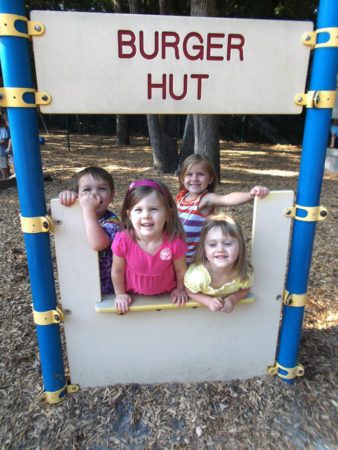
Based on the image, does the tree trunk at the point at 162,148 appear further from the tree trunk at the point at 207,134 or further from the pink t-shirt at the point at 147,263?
the pink t-shirt at the point at 147,263

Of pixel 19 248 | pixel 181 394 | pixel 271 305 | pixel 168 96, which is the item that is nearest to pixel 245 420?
pixel 181 394

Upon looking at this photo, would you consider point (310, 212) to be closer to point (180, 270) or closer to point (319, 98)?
point (319, 98)

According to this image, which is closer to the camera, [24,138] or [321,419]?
[24,138]

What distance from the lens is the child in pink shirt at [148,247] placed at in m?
1.74

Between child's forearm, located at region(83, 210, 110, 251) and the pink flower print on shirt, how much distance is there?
0.89ft

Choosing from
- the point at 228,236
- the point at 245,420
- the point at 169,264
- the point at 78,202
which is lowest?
the point at 245,420

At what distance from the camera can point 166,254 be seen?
1.84 meters

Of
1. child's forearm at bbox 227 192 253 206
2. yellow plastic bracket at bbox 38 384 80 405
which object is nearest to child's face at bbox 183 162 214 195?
child's forearm at bbox 227 192 253 206

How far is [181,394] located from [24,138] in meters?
1.50

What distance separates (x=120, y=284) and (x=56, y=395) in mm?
685

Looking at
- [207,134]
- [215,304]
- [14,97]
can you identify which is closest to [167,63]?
[14,97]

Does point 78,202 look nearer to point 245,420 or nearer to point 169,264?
point 169,264

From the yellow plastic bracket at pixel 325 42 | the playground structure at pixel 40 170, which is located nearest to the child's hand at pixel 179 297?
the playground structure at pixel 40 170

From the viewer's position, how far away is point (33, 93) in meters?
1.53
